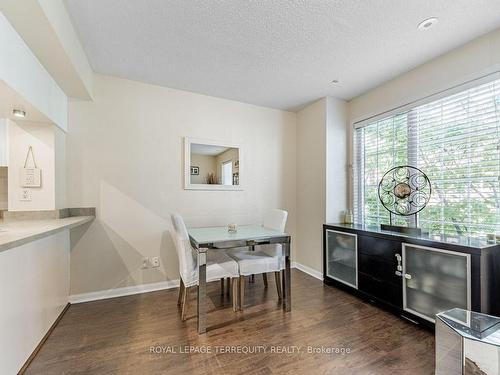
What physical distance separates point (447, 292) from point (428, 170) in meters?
1.22

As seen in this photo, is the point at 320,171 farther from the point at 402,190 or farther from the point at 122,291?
the point at 122,291

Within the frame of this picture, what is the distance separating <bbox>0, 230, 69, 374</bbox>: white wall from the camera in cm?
145

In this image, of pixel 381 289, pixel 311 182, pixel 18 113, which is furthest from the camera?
pixel 311 182

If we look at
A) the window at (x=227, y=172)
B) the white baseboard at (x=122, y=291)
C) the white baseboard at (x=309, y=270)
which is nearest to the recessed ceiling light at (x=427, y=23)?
the window at (x=227, y=172)

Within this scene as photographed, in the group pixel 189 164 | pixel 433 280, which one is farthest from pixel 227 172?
pixel 433 280

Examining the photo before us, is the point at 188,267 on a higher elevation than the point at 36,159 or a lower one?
lower

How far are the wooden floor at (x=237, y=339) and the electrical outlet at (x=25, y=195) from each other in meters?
1.19

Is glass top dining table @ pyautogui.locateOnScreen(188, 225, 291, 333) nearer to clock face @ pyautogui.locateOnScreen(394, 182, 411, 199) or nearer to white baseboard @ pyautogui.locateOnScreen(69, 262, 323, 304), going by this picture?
white baseboard @ pyautogui.locateOnScreen(69, 262, 323, 304)

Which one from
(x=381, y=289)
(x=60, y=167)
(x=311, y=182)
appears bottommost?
(x=381, y=289)

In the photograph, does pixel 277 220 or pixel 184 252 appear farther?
pixel 277 220

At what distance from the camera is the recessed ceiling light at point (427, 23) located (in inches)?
73.0

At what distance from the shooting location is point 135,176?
2859mm

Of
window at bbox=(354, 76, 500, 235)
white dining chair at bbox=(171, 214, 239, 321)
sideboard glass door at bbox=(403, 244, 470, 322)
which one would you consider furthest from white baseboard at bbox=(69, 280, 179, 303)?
window at bbox=(354, 76, 500, 235)

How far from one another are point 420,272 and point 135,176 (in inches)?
125
